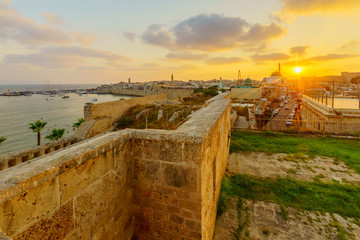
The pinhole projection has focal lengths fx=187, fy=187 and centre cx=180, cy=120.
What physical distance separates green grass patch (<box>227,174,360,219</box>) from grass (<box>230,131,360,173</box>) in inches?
86.0

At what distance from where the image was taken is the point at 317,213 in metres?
4.19

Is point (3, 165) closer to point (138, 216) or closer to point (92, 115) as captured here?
point (92, 115)

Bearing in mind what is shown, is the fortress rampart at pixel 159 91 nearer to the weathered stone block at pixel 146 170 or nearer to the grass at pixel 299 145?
the grass at pixel 299 145

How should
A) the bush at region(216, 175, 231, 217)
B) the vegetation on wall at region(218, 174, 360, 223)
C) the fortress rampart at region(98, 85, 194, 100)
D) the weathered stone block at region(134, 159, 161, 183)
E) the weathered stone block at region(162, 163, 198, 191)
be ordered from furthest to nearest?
1. the fortress rampart at region(98, 85, 194, 100)
2. the vegetation on wall at region(218, 174, 360, 223)
3. the bush at region(216, 175, 231, 217)
4. the weathered stone block at region(134, 159, 161, 183)
5. the weathered stone block at region(162, 163, 198, 191)

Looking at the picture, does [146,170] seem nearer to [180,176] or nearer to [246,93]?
[180,176]

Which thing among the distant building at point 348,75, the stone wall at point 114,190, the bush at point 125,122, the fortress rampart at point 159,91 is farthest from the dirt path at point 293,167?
the distant building at point 348,75

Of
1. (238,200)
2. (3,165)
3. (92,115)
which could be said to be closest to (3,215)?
(238,200)

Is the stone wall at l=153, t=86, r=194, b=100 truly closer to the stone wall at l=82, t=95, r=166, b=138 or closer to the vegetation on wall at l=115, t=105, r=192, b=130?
the vegetation on wall at l=115, t=105, r=192, b=130

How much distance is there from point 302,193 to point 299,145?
4.35m

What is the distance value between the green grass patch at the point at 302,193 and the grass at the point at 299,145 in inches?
86.0

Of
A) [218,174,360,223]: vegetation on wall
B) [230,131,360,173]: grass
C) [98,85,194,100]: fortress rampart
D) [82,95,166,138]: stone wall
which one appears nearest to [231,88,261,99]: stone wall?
[98,85,194,100]: fortress rampart

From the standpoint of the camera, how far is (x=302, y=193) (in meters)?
4.91

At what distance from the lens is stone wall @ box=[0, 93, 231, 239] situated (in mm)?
1420

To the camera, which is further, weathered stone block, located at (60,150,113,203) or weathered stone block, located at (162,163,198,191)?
weathered stone block, located at (162,163,198,191)
